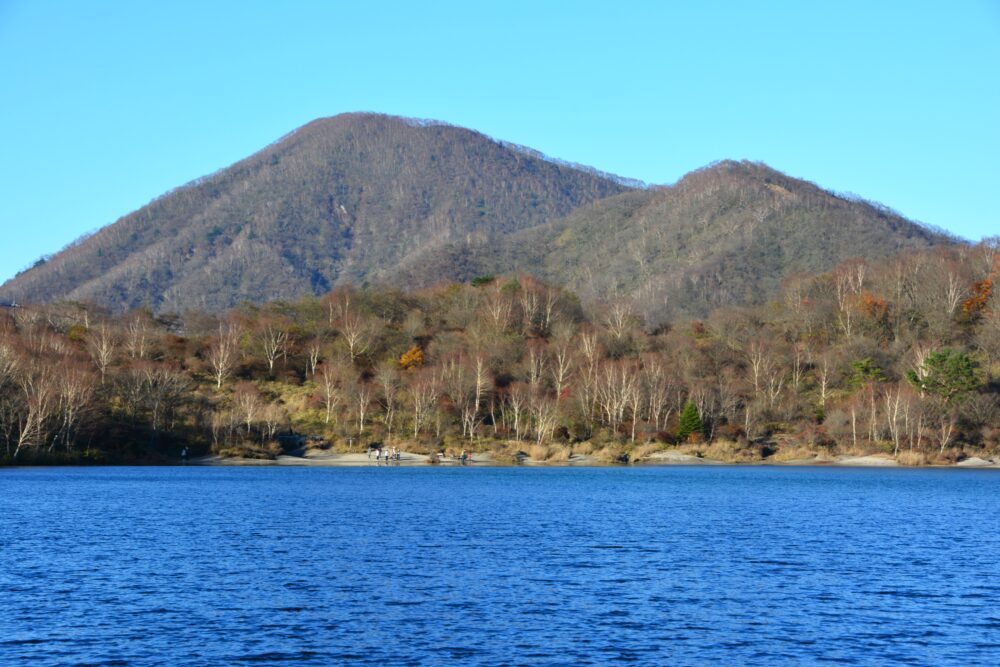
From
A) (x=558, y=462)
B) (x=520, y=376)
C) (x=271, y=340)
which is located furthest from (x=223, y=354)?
(x=558, y=462)

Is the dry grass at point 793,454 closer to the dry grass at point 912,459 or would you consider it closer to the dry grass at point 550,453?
the dry grass at point 912,459

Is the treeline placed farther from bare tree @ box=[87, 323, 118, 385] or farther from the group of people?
the group of people

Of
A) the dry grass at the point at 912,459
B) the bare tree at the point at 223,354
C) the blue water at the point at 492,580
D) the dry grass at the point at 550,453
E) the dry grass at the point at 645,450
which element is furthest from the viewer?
the bare tree at the point at 223,354

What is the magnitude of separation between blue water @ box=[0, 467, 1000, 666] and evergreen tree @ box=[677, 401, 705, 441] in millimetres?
48784

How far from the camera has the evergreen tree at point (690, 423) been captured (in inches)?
4368

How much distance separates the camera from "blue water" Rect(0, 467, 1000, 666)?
24.0 m

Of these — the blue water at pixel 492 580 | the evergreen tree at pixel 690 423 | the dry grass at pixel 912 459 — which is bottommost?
the blue water at pixel 492 580

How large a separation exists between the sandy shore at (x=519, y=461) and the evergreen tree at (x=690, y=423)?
3.05 m

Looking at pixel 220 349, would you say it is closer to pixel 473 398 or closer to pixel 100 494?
pixel 473 398

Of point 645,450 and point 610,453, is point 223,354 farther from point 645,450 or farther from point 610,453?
point 645,450

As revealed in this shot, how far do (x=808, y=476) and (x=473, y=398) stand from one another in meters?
42.7

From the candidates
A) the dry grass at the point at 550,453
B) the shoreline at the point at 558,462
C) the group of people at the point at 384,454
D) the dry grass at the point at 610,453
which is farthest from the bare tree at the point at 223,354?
the dry grass at the point at 610,453

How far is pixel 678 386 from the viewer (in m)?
119

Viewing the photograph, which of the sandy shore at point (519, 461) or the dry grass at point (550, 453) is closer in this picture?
the sandy shore at point (519, 461)
